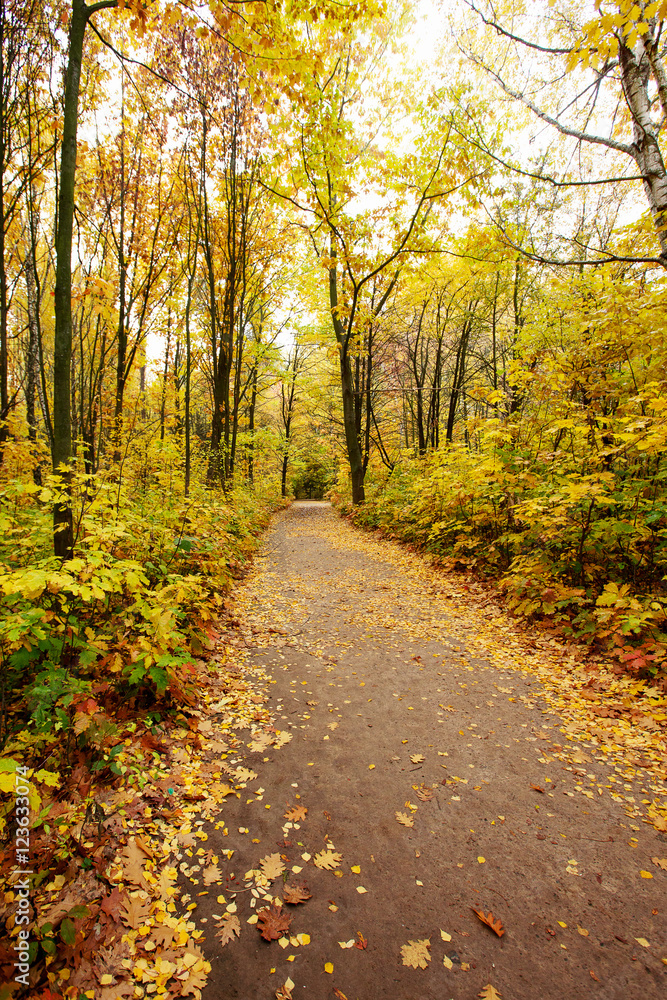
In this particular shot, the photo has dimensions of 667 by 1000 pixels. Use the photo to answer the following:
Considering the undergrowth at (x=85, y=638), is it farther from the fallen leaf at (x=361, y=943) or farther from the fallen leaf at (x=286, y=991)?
the fallen leaf at (x=361, y=943)

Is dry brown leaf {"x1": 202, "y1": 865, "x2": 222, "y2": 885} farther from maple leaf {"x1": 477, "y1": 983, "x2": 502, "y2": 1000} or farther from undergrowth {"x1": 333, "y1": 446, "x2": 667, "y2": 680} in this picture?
undergrowth {"x1": 333, "y1": 446, "x2": 667, "y2": 680}

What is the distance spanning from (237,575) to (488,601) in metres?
4.19

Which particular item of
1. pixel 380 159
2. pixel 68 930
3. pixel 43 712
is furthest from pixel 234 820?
pixel 380 159

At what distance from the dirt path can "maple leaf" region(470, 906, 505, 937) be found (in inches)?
1.0

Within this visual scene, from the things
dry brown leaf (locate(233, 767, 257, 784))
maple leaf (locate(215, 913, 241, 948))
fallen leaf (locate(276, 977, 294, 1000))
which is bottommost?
fallen leaf (locate(276, 977, 294, 1000))

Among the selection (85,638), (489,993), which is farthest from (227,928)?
(85,638)

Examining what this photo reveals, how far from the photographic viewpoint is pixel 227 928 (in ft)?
5.94

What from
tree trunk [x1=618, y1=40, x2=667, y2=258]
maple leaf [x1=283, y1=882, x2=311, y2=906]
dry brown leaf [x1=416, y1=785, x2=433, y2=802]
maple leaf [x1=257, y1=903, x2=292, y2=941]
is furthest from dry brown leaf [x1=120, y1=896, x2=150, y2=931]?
tree trunk [x1=618, y1=40, x2=667, y2=258]

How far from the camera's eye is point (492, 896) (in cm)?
194

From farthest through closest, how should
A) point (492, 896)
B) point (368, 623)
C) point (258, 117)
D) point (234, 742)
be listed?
point (258, 117)
point (368, 623)
point (234, 742)
point (492, 896)

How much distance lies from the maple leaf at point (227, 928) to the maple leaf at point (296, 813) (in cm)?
58

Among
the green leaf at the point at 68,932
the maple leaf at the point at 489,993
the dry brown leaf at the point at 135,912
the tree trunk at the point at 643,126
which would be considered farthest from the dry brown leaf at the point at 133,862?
the tree trunk at the point at 643,126

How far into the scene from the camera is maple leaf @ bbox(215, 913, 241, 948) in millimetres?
1773

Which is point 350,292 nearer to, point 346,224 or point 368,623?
point 346,224
